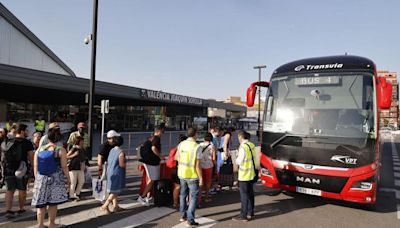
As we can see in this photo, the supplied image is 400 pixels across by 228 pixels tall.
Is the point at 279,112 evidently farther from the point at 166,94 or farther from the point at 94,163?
the point at 166,94

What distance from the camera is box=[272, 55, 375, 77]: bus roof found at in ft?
19.0

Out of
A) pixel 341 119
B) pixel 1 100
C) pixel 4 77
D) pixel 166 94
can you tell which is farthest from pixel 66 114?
pixel 341 119

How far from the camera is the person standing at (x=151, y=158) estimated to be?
19.2 feet

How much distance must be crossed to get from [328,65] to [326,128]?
5.08 feet

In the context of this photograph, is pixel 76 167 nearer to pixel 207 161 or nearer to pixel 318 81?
pixel 207 161

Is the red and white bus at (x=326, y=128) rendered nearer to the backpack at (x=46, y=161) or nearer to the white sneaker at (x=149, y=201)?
the white sneaker at (x=149, y=201)

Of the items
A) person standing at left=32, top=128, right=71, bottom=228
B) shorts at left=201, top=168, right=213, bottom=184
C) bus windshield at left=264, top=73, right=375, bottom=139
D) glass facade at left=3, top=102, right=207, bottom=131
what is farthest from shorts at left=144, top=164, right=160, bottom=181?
glass facade at left=3, top=102, right=207, bottom=131

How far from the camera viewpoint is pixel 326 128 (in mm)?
5594

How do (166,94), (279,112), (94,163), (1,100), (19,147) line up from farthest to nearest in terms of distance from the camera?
1. (166,94)
2. (1,100)
3. (94,163)
4. (279,112)
5. (19,147)

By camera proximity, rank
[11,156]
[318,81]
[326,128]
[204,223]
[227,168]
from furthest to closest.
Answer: [227,168] < [318,81] < [326,128] < [204,223] < [11,156]

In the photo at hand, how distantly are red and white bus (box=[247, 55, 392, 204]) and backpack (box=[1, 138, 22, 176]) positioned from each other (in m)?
5.16

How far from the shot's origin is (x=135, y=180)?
8.28m

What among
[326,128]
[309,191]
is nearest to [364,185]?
[309,191]

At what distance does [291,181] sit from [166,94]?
2169 cm
